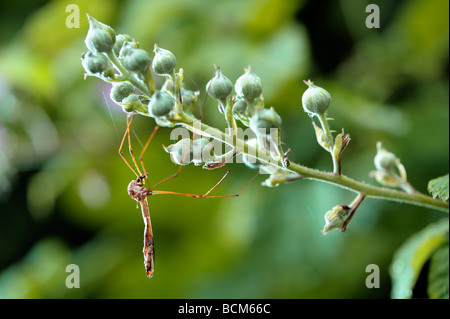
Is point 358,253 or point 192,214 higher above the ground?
point 192,214

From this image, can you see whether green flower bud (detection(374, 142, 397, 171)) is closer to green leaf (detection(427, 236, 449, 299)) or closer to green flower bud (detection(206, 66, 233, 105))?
green leaf (detection(427, 236, 449, 299))

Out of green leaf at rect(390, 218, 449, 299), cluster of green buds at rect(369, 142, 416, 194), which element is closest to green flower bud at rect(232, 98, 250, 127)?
cluster of green buds at rect(369, 142, 416, 194)

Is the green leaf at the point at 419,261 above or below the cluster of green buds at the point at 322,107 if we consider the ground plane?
below

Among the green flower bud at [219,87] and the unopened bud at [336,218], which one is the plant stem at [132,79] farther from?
the unopened bud at [336,218]

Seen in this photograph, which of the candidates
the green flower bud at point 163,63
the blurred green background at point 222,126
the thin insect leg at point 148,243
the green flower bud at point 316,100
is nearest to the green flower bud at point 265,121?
the green flower bud at point 316,100

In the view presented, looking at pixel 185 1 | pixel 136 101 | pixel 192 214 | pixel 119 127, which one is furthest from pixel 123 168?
pixel 136 101

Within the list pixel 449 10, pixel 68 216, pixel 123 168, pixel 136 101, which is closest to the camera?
pixel 136 101

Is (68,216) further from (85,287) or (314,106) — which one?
(314,106)
